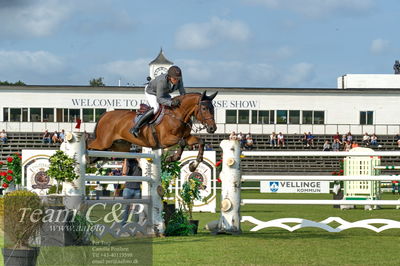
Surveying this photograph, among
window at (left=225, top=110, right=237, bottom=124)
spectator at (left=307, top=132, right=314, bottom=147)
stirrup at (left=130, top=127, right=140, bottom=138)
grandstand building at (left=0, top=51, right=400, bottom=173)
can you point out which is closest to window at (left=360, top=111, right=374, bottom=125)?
grandstand building at (left=0, top=51, right=400, bottom=173)

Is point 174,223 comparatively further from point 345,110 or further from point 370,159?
point 345,110

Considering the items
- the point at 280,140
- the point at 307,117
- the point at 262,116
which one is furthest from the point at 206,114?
the point at 307,117

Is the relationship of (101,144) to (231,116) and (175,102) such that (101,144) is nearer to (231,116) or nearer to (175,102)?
(175,102)

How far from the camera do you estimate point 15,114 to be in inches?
2404

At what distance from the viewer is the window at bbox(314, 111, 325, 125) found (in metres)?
63.2

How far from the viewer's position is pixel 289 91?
209 ft

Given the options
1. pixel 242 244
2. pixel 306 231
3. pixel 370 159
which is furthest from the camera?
pixel 370 159

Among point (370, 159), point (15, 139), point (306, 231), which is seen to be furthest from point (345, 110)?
point (306, 231)

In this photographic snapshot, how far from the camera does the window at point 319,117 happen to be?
63.2m

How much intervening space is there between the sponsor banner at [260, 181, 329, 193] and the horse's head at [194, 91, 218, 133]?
65.6ft

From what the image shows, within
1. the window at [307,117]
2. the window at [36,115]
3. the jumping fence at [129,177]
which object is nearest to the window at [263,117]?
the window at [307,117]

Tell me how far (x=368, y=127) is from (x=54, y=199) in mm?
54540

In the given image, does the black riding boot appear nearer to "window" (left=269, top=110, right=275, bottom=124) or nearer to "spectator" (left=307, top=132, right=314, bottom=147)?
"spectator" (left=307, top=132, right=314, bottom=147)

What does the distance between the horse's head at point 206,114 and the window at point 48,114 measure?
49831mm
